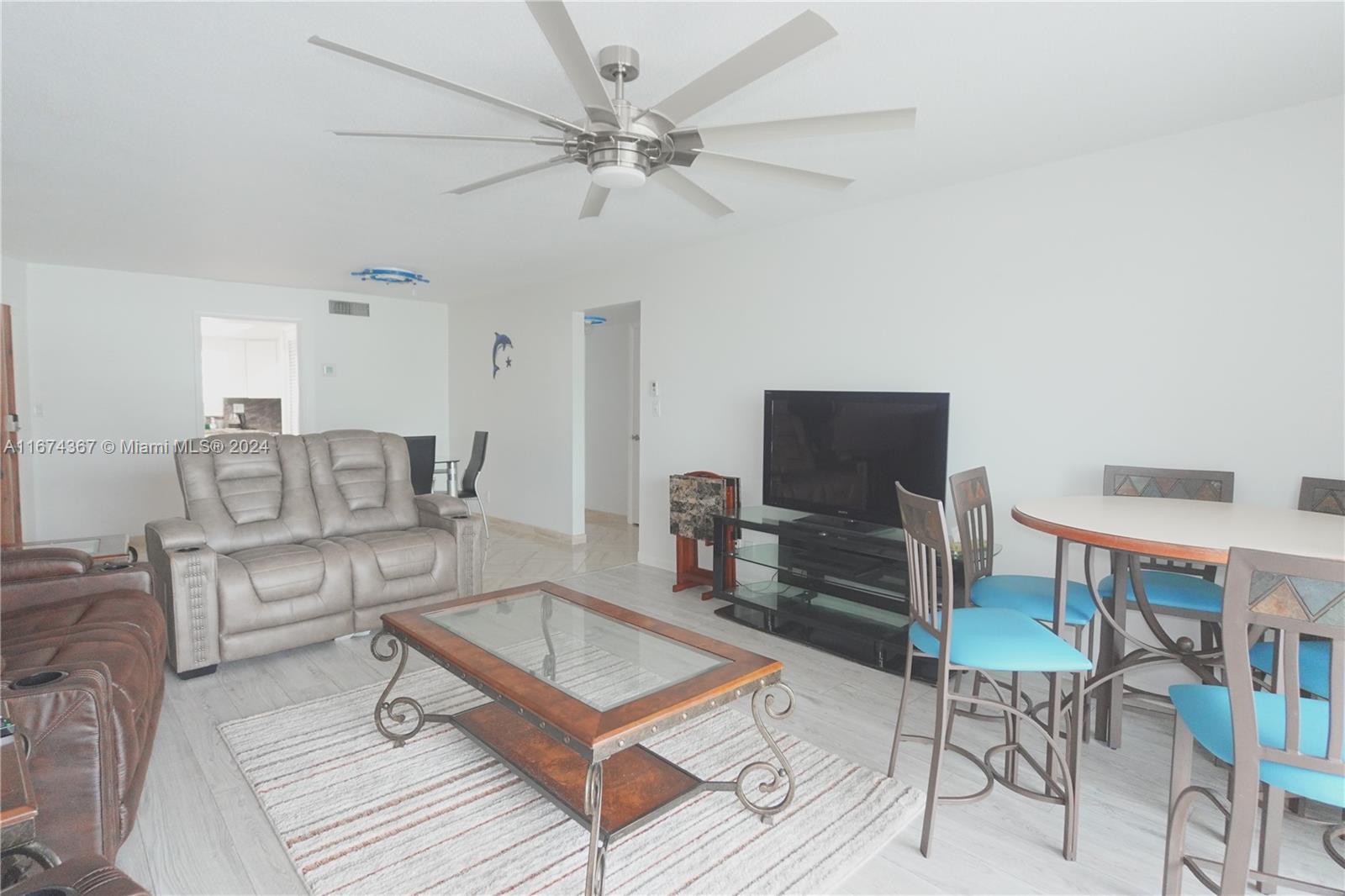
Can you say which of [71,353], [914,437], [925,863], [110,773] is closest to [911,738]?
[925,863]

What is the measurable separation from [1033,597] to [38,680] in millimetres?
2890

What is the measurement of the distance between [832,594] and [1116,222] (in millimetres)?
2174

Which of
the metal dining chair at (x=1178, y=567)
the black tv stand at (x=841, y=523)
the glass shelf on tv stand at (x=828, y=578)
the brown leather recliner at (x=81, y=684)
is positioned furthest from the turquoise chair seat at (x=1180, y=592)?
the brown leather recliner at (x=81, y=684)

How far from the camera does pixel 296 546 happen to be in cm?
359

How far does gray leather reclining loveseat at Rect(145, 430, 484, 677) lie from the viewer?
3105mm

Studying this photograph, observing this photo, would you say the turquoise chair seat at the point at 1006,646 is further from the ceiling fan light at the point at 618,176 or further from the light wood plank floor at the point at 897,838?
the ceiling fan light at the point at 618,176

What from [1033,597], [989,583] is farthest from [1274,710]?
[989,583]

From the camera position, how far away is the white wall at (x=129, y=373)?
18.5 ft

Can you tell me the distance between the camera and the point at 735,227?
14.1ft

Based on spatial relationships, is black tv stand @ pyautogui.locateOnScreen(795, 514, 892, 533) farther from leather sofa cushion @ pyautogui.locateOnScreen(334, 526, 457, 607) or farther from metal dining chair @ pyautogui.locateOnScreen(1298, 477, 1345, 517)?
leather sofa cushion @ pyautogui.locateOnScreen(334, 526, 457, 607)

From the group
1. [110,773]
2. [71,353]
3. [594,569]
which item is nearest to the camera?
[110,773]

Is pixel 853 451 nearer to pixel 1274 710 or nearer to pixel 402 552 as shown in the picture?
pixel 1274 710

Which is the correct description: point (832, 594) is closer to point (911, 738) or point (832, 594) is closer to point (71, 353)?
point (911, 738)

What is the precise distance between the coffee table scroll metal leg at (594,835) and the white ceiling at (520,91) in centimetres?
205
